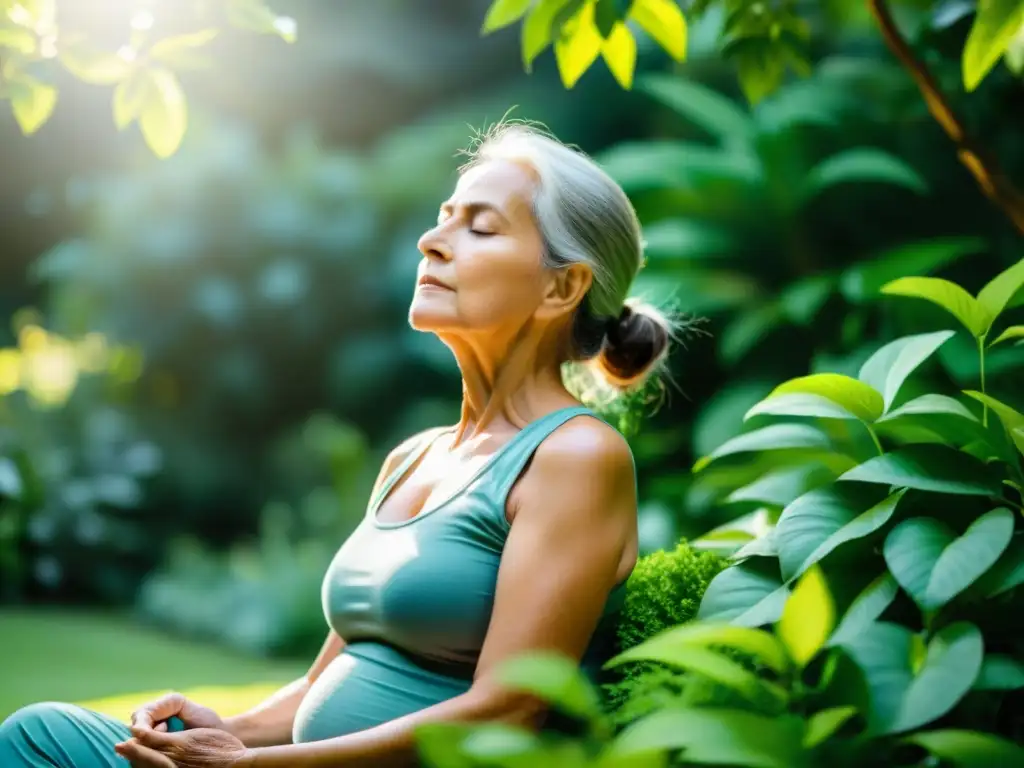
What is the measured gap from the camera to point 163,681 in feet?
14.6

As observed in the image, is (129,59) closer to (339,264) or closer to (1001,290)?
(1001,290)

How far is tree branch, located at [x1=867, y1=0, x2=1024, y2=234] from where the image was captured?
2016mm

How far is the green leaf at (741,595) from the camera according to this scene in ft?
A: 4.72

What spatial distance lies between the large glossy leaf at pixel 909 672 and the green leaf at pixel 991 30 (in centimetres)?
75

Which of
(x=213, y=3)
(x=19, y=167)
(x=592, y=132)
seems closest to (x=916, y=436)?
(x=213, y=3)

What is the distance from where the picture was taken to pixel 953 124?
2062 millimetres

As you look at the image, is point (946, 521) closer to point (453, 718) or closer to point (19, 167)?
point (453, 718)

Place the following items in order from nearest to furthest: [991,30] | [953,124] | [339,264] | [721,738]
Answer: [721,738], [991,30], [953,124], [339,264]

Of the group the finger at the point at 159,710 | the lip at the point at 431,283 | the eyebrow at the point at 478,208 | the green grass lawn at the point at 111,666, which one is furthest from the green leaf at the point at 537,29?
the green grass lawn at the point at 111,666

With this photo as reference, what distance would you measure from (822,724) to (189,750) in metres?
0.82

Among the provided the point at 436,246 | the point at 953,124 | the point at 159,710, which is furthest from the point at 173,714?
the point at 953,124

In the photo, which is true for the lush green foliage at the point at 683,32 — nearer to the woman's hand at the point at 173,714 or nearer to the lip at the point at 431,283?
the lip at the point at 431,283

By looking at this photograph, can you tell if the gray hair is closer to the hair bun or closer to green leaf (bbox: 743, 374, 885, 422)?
the hair bun

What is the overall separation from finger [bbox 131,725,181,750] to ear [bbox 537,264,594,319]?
0.79 meters
